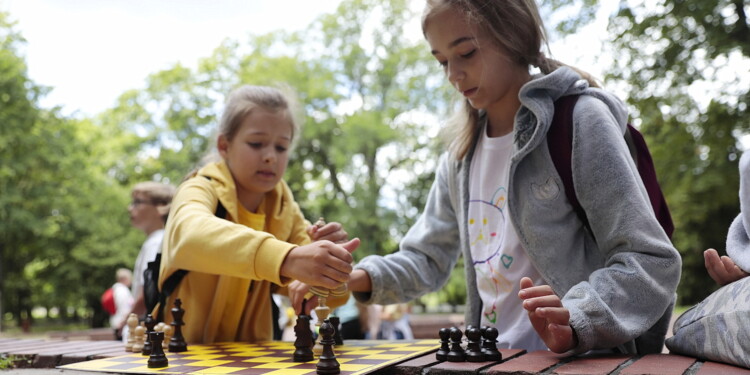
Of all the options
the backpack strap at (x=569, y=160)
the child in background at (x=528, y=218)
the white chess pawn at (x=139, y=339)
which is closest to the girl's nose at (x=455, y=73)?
the child in background at (x=528, y=218)

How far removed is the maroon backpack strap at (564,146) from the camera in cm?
238

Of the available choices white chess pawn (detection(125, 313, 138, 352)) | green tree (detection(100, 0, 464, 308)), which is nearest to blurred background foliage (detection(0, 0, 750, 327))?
green tree (detection(100, 0, 464, 308))

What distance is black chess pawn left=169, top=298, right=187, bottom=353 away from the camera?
2621mm

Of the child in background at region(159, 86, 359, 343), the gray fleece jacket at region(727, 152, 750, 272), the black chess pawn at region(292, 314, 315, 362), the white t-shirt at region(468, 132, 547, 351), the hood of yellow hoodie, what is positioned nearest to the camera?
the gray fleece jacket at region(727, 152, 750, 272)

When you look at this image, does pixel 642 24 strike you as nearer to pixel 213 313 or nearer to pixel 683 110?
pixel 683 110

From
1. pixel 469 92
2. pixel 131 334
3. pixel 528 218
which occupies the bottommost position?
pixel 131 334

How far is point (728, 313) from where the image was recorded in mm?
1817

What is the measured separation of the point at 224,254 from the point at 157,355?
1.53 feet

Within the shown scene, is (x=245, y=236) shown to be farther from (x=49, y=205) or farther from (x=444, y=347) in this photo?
(x=49, y=205)

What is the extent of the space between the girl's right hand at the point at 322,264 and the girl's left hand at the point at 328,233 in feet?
1.19

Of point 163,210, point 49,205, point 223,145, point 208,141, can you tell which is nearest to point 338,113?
point 208,141

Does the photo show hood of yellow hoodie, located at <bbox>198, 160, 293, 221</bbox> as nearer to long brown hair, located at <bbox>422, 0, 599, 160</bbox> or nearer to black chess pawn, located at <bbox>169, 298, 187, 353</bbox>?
black chess pawn, located at <bbox>169, 298, 187, 353</bbox>

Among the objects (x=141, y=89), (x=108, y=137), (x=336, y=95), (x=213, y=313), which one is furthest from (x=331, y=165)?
(x=213, y=313)

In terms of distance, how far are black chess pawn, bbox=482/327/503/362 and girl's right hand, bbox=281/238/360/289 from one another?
20.7 inches
